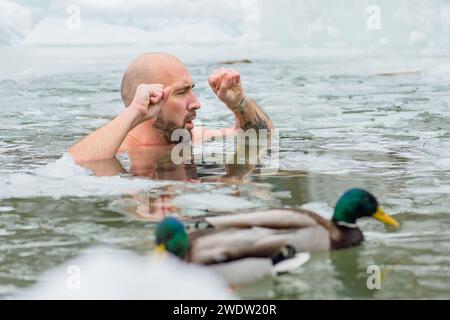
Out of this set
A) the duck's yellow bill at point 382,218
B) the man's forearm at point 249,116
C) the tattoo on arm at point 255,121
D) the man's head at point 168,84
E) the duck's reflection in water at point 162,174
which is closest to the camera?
the duck's yellow bill at point 382,218

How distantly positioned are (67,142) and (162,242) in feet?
16.8

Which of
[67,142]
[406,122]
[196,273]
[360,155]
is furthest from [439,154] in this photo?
[196,273]

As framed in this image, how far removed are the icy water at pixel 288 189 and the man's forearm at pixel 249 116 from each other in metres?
0.28

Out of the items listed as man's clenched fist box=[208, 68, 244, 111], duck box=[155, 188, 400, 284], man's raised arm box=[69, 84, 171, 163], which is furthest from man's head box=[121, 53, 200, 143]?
duck box=[155, 188, 400, 284]

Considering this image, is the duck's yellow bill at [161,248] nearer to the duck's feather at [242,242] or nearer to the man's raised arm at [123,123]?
the duck's feather at [242,242]

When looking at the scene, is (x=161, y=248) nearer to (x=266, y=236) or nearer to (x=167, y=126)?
(x=266, y=236)

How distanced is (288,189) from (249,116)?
2.31 meters

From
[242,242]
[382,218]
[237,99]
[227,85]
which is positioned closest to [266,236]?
[242,242]

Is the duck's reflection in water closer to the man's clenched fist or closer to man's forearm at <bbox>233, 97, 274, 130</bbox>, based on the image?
the man's clenched fist

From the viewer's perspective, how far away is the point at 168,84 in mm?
7520

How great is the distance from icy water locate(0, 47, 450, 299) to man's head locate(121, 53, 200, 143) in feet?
1.74

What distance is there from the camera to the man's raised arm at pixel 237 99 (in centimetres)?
726

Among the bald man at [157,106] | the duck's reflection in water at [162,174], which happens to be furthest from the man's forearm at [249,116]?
the duck's reflection in water at [162,174]
